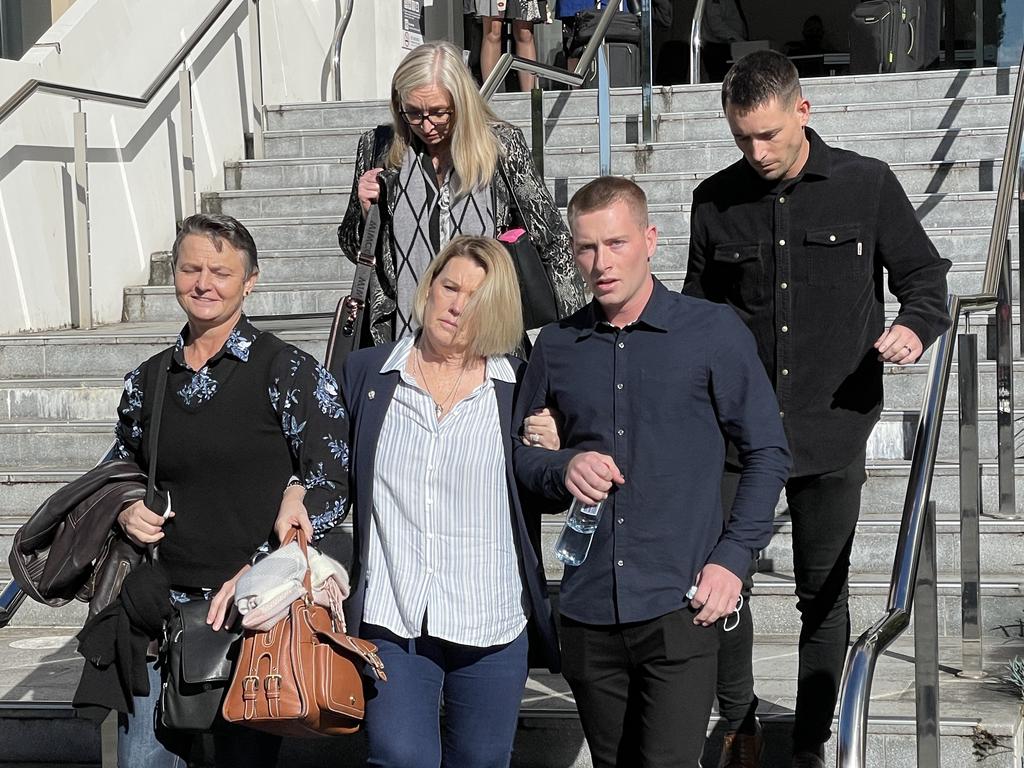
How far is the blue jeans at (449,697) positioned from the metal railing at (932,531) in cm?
75

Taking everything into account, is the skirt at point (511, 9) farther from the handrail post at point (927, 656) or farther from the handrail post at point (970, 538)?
the handrail post at point (927, 656)

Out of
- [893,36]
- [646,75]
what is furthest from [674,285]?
[893,36]

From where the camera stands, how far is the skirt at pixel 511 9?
9.47 meters

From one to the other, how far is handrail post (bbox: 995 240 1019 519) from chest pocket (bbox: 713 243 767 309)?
169cm

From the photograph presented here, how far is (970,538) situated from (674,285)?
8.14 feet

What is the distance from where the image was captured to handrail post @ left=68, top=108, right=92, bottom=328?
24.4ft

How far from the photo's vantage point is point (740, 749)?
3656 millimetres

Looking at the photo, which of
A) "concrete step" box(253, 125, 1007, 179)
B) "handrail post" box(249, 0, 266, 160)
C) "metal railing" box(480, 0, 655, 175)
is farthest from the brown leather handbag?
"handrail post" box(249, 0, 266, 160)

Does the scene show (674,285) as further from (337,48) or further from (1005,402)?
(337,48)

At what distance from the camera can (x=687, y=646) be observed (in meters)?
2.86

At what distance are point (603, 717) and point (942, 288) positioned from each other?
138cm

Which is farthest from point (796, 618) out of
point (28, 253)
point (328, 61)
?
point (328, 61)

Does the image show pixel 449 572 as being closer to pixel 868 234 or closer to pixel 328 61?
pixel 868 234

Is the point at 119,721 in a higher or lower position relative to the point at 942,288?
lower
